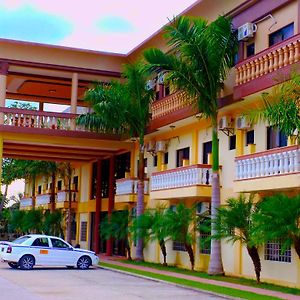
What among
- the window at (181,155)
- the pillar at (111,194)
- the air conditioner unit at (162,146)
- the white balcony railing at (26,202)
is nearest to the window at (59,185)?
the white balcony railing at (26,202)

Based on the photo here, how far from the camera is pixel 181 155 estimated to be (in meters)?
28.1

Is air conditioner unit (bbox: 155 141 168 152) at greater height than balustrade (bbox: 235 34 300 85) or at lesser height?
lesser

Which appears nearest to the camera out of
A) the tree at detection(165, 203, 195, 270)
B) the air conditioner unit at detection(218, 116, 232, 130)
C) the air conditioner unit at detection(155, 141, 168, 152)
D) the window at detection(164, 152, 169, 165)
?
the air conditioner unit at detection(218, 116, 232, 130)

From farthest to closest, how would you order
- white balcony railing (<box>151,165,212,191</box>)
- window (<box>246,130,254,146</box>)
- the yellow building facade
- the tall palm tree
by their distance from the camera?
1. white balcony railing (<box>151,165,212,191</box>)
2. window (<box>246,130,254,146</box>)
3. the tall palm tree
4. the yellow building facade

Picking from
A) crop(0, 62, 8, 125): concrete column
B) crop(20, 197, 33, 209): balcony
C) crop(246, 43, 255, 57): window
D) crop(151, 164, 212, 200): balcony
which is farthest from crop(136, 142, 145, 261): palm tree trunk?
crop(20, 197, 33, 209): balcony

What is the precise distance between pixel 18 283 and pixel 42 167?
2602cm

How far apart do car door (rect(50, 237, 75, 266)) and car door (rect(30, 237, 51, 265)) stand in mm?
213

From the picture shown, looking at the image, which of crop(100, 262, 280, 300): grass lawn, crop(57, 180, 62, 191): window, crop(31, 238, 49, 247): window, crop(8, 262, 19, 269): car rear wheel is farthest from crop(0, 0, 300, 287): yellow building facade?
crop(8, 262, 19, 269): car rear wheel

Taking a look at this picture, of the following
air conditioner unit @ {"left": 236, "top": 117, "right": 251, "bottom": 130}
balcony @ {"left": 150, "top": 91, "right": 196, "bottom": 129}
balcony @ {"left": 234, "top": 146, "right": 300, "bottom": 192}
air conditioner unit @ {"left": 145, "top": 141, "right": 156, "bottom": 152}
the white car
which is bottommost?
the white car

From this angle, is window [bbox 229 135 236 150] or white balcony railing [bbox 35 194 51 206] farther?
white balcony railing [bbox 35 194 51 206]

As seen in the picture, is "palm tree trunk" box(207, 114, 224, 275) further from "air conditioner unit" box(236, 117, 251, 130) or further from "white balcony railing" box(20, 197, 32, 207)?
"white balcony railing" box(20, 197, 32, 207)

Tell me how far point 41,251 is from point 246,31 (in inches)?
450

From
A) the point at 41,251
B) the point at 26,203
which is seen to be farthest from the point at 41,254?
the point at 26,203

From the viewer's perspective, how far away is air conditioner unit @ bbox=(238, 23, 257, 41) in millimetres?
21891
